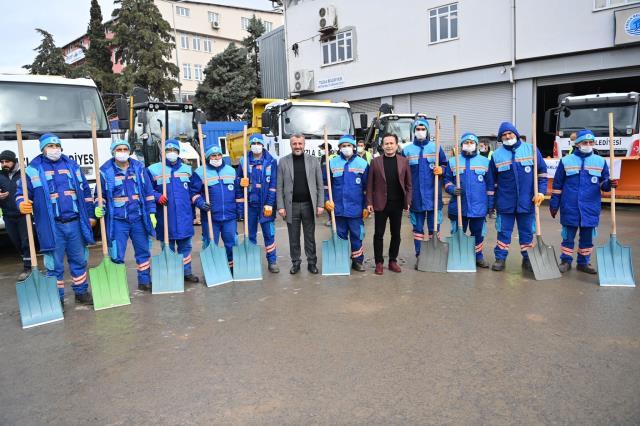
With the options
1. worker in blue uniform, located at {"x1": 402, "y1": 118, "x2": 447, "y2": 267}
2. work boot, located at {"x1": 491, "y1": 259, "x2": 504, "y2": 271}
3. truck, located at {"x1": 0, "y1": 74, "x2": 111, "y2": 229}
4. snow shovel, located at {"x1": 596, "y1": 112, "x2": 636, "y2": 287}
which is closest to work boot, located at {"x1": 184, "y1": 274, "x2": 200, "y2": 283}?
truck, located at {"x1": 0, "y1": 74, "x2": 111, "y2": 229}

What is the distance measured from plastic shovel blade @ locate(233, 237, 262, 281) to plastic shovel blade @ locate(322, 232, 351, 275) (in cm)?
88

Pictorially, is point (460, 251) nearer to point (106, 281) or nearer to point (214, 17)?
point (106, 281)

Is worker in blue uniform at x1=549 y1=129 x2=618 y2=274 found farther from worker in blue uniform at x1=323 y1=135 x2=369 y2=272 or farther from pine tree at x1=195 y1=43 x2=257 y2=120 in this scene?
pine tree at x1=195 y1=43 x2=257 y2=120

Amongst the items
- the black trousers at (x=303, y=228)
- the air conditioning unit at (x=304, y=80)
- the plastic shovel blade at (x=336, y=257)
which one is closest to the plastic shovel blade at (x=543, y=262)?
the plastic shovel blade at (x=336, y=257)

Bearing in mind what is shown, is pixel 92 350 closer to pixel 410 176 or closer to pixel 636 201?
pixel 410 176

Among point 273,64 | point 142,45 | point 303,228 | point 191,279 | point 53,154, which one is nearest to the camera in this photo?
point 53,154

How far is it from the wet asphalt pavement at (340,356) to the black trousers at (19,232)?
1191 millimetres

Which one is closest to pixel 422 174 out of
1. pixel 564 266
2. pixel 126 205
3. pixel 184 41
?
pixel 564 266

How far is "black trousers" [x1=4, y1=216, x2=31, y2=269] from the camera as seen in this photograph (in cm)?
704

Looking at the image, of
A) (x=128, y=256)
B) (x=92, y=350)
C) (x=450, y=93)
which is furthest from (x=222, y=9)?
(x=92, y=350)

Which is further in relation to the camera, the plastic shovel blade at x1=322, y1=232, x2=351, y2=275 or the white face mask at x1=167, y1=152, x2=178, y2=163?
the plastic shovel blade at x1=322, y1=232, x2=351, y2=275

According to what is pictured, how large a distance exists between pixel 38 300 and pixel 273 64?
2355 cm

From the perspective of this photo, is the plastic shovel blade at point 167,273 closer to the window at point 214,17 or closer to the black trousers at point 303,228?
the black trousers at point 303,228

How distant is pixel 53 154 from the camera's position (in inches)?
208
